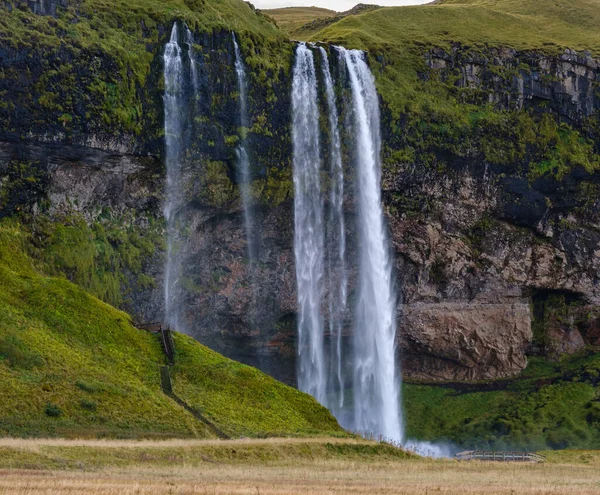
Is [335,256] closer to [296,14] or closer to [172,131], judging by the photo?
[172,131]

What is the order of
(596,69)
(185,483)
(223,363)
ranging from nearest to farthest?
(185,483) < (223,363) < (596,69)

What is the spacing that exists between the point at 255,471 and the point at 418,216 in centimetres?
4805

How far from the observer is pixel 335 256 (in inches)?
3211

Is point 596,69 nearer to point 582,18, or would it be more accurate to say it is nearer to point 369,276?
point 582,18

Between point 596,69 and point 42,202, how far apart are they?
54.4 m

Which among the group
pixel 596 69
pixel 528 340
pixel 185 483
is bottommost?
pixel 528 340

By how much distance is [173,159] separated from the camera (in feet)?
236

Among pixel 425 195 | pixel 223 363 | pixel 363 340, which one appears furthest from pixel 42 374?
pixel 425 195

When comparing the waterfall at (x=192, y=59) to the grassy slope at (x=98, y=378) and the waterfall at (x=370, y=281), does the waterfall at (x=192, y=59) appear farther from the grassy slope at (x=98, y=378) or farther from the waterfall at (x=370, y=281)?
the grassy slope at (x=98, y=378)

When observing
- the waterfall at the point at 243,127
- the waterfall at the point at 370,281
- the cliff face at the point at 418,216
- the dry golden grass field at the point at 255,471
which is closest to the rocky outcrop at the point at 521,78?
the cliff face at the point at 418,216

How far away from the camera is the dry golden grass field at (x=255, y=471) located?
3019 centimetres

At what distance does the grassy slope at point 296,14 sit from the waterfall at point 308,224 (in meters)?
50.9

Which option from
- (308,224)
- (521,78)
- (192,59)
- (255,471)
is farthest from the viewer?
(521,78)

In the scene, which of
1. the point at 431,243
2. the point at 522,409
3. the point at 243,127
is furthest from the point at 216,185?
the point at 522,409
